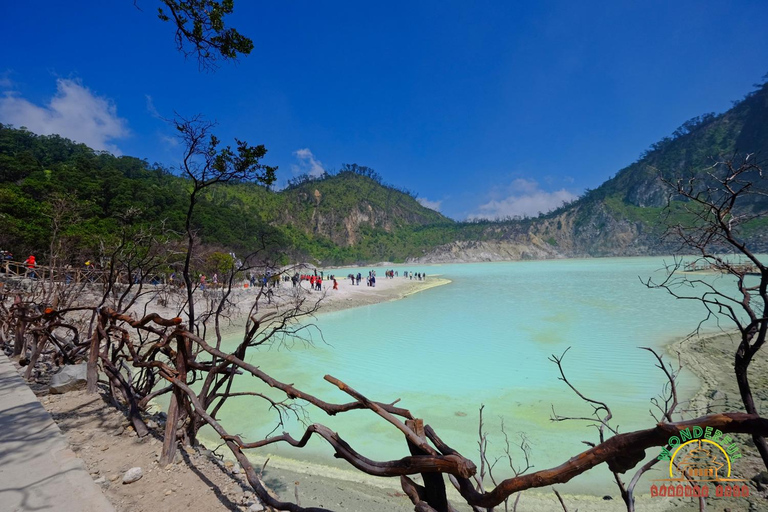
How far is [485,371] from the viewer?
32.4ft

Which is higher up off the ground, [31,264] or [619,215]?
[619,215]

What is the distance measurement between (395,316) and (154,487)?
17.0 metres

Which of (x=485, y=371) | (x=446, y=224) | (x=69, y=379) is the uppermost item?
(x=446, y=224)

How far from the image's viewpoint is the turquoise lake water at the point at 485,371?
6242 mm

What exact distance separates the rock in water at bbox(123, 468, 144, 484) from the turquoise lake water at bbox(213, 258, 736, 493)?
10.3 ft

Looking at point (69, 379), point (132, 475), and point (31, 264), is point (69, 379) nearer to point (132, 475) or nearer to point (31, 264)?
point (132, 475)

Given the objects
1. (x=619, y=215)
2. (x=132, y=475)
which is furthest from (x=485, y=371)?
(x=619, y=215)

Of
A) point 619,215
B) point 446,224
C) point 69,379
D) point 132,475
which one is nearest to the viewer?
point 132,475

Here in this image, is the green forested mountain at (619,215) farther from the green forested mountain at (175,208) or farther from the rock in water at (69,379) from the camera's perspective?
the rock in water at (69,379)

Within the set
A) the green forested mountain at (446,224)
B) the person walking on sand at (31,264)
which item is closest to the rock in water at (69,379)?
the person walking on sand at (31,264)

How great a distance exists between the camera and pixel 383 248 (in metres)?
105

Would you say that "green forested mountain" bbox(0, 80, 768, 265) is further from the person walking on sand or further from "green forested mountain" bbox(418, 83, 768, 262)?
the person walking on sand

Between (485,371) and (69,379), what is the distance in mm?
8837

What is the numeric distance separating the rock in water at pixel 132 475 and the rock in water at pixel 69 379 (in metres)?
2.40
